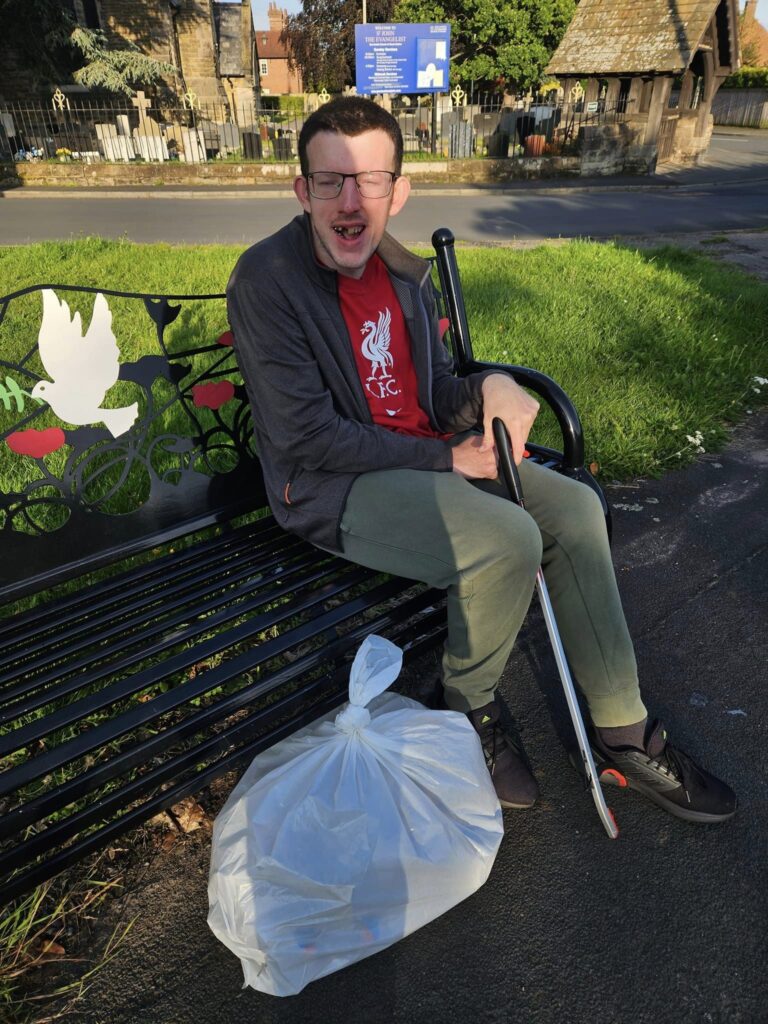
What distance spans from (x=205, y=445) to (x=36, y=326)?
3.44 m

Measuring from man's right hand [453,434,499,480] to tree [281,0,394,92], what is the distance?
127 feet

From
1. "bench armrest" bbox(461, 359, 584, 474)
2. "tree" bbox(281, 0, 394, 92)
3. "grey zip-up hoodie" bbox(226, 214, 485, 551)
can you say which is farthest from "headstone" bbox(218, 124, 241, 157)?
"grey zip-up hoodie" bbox(226, 214, 485, 551)

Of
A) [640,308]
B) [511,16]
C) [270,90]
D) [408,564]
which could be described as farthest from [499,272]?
[270,90]

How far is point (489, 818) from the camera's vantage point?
5.64 ft

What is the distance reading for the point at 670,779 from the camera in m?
1.91

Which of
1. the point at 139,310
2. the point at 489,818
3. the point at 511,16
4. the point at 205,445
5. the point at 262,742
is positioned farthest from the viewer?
the point at 511,16

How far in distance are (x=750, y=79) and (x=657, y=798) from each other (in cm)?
4863

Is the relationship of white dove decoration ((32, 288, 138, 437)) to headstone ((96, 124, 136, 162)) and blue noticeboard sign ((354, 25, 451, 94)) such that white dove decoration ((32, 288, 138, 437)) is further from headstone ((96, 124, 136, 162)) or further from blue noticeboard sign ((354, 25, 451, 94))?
headstone ((96, 124, 136, 162))

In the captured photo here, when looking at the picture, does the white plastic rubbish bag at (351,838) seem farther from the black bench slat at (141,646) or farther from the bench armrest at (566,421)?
the bench armrest at (566,421)

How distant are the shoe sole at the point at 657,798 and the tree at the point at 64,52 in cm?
2576

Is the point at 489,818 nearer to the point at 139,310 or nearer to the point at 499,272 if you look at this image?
the point at 139,310

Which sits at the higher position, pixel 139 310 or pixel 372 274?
pixel 372 274

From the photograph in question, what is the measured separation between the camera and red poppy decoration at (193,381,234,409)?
2.27 metres

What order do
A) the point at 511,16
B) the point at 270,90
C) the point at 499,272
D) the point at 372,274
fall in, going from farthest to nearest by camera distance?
the point at 270,90 → the point at 511,16 → the point at 499,272 → the point at 372,274
